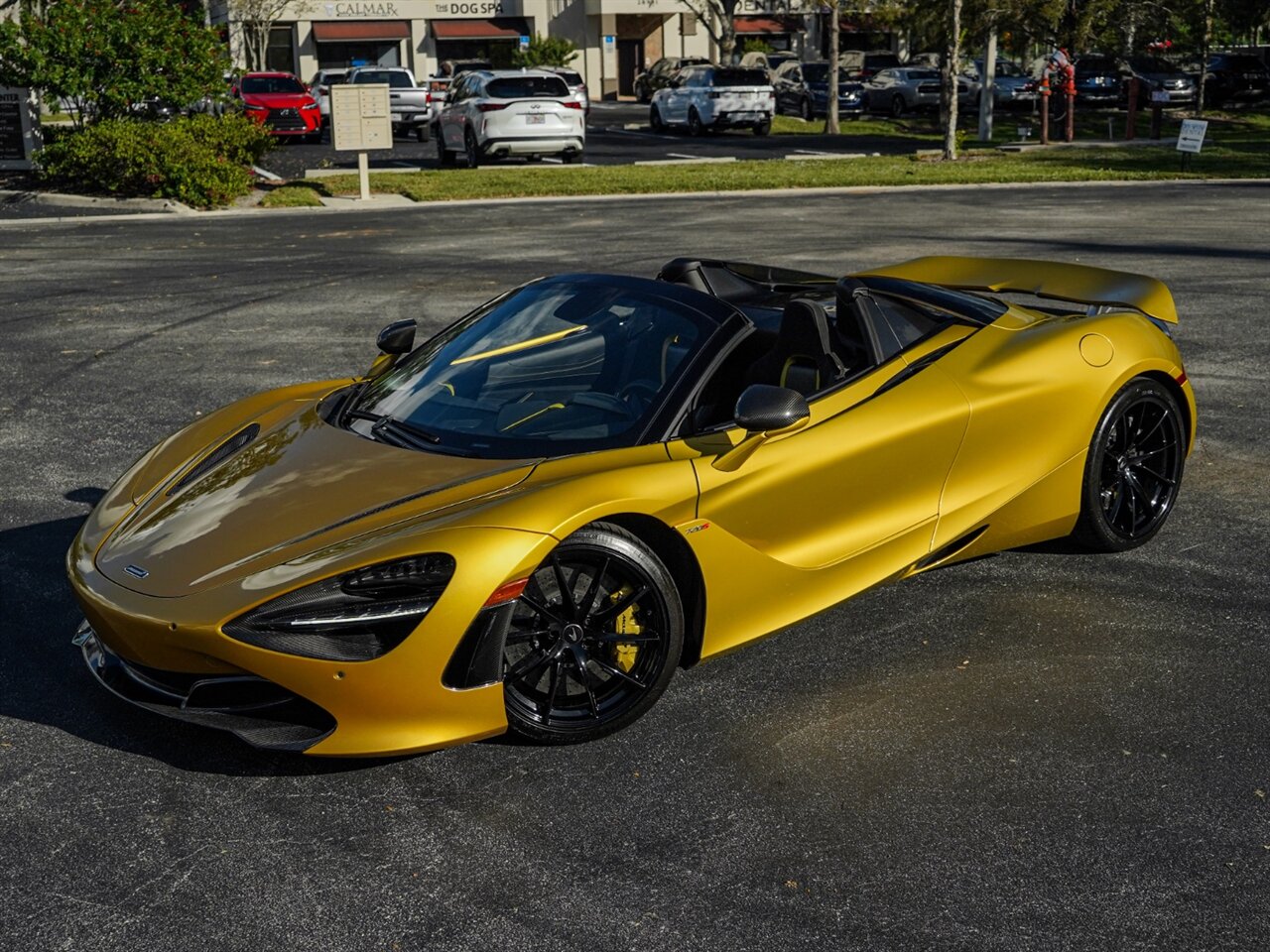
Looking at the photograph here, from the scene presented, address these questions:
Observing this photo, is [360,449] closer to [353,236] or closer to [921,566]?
[921,566]

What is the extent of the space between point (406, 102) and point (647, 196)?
18022mm

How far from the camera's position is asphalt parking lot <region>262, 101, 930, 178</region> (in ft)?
100

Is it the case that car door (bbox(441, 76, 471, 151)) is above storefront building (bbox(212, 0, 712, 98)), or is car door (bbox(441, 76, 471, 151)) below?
below

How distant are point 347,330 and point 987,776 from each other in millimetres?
8184

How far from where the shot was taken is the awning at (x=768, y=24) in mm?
68500

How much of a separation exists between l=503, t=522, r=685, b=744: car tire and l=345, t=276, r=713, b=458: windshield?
0.52 metres

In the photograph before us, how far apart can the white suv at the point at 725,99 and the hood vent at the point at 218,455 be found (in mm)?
33504

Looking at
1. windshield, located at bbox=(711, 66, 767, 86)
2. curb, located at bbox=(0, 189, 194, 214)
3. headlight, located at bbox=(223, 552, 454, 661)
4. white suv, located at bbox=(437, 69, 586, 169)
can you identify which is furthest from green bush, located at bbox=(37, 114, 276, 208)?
headlight, located at bbox=(223, 552, 454, 661)

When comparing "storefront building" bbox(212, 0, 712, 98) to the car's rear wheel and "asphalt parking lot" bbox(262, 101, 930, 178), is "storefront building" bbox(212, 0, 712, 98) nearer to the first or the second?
"asphalt parking lot" bbox(262, 101, 930, 178)

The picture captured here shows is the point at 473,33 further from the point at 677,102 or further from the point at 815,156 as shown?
the point at 815,156

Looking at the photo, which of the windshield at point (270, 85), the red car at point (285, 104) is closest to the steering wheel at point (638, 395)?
the red car at point (285, 104)

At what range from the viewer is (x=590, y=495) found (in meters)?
4.62

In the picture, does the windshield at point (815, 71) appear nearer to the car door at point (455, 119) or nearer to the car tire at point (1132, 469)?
the car door at point (455, 119)

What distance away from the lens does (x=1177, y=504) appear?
23.4 ft
